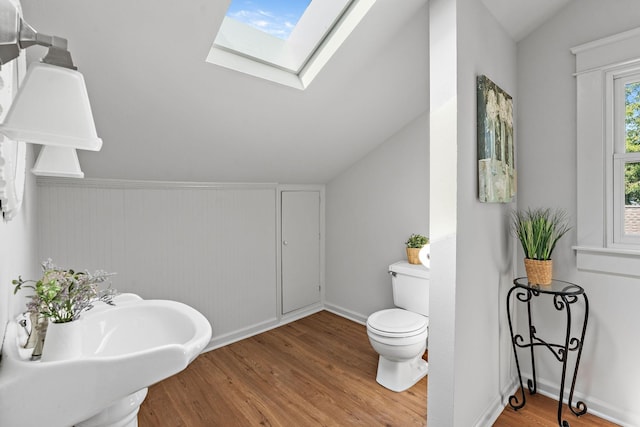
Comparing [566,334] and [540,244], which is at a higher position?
[540,244]

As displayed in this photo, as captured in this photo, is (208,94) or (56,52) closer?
(56,52)

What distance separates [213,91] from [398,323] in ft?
6.03

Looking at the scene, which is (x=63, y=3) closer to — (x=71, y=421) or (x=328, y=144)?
(x=71, y=421)

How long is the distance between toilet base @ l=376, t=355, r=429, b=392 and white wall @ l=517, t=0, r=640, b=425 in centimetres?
80

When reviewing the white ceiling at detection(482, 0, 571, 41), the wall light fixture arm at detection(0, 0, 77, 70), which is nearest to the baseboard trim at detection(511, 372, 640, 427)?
the white ceiling at detection(482, 0, 571, 41)

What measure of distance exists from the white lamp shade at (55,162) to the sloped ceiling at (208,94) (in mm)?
370

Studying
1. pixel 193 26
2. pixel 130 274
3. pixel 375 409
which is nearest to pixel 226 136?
pixel 193 26

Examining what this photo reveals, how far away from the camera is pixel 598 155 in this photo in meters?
1.92

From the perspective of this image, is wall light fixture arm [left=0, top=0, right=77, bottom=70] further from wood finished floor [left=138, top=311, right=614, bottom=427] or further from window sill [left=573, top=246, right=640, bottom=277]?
window sill [left=573, top=246, right=640, bottom=277]

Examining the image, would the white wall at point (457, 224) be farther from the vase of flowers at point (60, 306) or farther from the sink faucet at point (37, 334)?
the sink faucet at point (37, 334)

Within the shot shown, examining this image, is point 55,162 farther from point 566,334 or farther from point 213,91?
point 566,334

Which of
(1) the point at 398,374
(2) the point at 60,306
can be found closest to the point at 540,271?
(1) the point at 398,374

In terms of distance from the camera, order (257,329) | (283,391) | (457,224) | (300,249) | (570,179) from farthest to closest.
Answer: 1. (300,249)
2. (257,329)
3. (283,391)
4. (570,179)
5. (457,224)

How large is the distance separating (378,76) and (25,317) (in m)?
2.09
